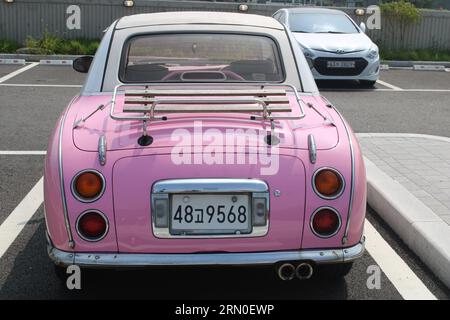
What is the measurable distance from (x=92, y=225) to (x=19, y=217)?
197cm

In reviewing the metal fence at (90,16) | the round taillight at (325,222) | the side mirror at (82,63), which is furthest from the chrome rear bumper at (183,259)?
the metal fence at (90,16)

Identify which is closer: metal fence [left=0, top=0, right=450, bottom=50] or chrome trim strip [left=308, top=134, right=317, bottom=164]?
chrome trim strip [left=308, top=134, right=317, bottom=164]

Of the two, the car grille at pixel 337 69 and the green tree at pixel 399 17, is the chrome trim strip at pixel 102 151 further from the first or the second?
the green tree at pixel 399 17

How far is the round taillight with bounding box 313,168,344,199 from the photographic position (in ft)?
10.5

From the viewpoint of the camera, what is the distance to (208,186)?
10.2 feet

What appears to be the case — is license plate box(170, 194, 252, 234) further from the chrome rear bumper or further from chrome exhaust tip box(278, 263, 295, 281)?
chrome exhaust tip box(278, 263, 295, 281)

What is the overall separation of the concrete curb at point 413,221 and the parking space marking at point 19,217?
273 centimetres

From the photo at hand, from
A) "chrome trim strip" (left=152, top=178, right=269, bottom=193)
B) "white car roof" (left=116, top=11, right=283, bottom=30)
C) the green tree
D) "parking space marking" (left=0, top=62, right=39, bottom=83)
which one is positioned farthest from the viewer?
the green tree

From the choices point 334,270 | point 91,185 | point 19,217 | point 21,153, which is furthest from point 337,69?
point 91,185

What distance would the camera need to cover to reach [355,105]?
10.2 metres

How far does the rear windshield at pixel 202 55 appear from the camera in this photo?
4.46 metres

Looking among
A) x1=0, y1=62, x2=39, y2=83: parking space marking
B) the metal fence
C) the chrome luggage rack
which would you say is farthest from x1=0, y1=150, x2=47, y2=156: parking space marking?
the metal fence

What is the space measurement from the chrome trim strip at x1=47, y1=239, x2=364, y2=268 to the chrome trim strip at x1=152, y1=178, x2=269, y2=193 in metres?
0.32
